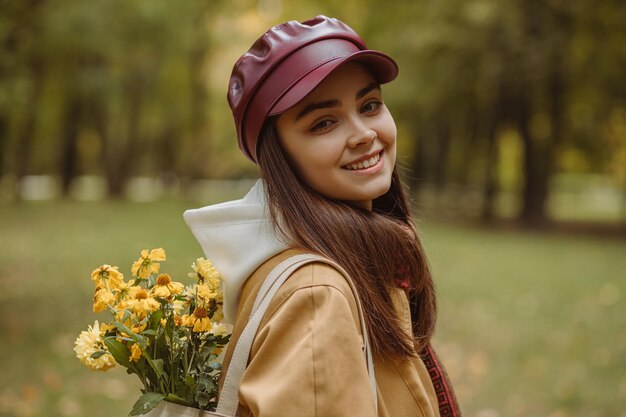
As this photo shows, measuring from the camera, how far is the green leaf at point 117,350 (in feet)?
6.32

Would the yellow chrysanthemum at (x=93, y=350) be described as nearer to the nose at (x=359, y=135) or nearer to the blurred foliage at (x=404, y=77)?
the nose at (x=359, y=135)

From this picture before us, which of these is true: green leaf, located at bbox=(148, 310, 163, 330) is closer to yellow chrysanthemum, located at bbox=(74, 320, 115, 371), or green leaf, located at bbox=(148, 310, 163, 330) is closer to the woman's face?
yellow chrysanthemum, located at bbox=(74, 320, 115, 371)

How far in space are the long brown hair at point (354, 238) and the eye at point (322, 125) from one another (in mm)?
111

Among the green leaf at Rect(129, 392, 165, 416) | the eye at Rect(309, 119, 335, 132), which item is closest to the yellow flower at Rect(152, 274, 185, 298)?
the green leaf at Rect(129, 392, 165, 416)

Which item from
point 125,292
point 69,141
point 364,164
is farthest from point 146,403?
point 69,141

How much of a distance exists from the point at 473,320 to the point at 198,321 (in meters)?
7.17

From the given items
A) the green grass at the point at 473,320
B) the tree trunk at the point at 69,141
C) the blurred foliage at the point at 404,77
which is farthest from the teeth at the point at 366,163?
the tree trunk at the point at 69,141

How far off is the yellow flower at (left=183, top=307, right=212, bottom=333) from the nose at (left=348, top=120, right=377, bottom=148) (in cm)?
61

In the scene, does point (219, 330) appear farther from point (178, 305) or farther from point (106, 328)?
point (106, 328)

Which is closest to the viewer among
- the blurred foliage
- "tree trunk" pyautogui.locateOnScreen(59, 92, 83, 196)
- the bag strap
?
the bag strap

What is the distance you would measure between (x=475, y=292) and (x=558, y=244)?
685 centimetres

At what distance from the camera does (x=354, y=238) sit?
193cm

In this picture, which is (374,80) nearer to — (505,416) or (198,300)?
(198,300)

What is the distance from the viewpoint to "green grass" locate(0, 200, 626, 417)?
233 inches
